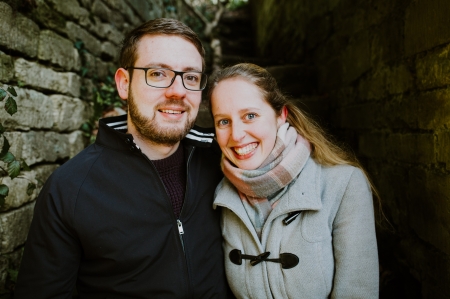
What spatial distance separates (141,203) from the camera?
169 cm

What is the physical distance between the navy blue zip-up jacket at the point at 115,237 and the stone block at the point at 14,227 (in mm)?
378

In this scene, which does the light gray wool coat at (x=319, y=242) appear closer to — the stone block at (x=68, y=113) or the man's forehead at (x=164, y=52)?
the man's forehead at (x=164, y=52)

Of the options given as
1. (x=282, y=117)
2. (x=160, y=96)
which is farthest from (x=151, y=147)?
(x=282, y=117)

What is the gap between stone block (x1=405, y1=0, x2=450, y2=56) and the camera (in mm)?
1548

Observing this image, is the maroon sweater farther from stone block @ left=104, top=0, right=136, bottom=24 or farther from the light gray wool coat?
stone block @ left=104, top=0, right=136, bottom=24

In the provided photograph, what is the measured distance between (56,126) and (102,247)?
1.24 meters

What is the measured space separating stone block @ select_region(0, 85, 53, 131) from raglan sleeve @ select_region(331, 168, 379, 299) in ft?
6.26

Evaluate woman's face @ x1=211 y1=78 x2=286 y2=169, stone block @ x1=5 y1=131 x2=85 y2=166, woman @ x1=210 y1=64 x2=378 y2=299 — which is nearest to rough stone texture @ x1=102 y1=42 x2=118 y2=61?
stone block @ x1=5 y1=131 x2=85 y2=166

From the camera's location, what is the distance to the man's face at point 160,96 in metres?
1.85

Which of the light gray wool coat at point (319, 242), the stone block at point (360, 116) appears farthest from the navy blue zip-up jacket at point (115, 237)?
the stone block at point (360, 116)

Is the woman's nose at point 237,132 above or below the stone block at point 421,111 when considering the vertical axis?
below

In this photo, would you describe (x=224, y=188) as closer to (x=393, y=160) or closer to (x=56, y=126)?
(x=393, y=160)

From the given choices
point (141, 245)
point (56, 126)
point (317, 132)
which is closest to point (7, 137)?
point (56, 126)

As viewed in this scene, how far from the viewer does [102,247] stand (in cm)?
158
